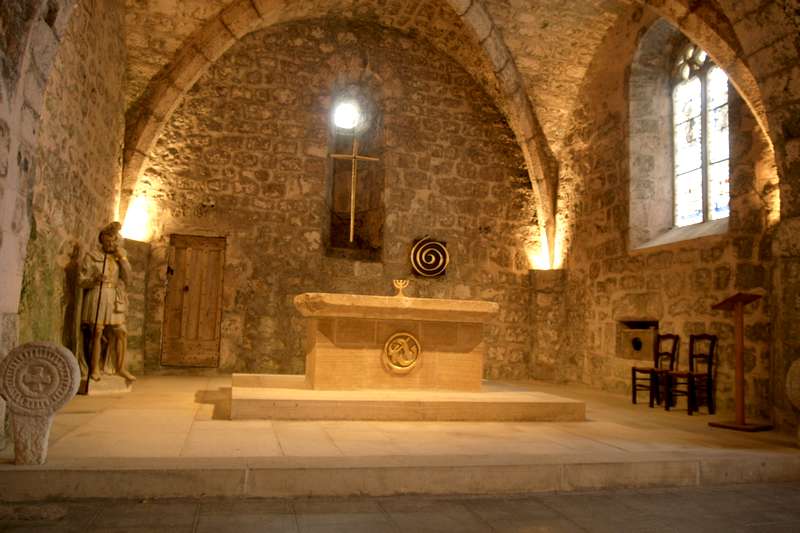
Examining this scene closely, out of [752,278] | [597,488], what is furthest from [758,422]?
[597,488]

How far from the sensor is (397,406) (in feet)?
16.2

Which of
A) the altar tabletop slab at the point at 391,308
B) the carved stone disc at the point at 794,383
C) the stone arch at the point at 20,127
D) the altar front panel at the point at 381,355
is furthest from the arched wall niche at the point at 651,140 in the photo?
the stone arch at the point at 20,127

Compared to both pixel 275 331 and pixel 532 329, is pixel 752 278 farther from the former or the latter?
pixel 275 331

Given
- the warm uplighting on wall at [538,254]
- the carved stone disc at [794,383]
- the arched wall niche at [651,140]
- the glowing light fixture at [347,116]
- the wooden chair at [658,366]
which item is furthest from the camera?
the warm uplighting on wall at [538,254]

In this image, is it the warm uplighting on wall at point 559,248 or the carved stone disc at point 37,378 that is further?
the warm uplighting on wall at point 559,248

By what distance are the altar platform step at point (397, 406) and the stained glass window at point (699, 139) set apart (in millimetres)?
3229

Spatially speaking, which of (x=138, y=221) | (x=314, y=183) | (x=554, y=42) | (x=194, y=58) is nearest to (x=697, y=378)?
(x=554, y=42)

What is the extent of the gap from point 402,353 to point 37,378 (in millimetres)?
3122

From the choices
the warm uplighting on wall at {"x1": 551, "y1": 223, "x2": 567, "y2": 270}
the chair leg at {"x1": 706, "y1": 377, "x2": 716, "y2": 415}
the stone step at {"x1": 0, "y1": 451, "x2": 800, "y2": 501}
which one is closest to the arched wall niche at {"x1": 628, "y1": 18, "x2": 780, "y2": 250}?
the warm uplighting on wall at {"x1": 551, "y1": 223, "x2": 567, "y2": 270}

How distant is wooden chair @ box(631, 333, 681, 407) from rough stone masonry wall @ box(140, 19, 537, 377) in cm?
270

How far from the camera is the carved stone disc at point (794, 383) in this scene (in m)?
4.38

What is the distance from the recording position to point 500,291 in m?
9.52

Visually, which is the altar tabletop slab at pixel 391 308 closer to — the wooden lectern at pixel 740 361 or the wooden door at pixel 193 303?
the wooden lectern at pixel 740 361

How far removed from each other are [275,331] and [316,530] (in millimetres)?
6051
